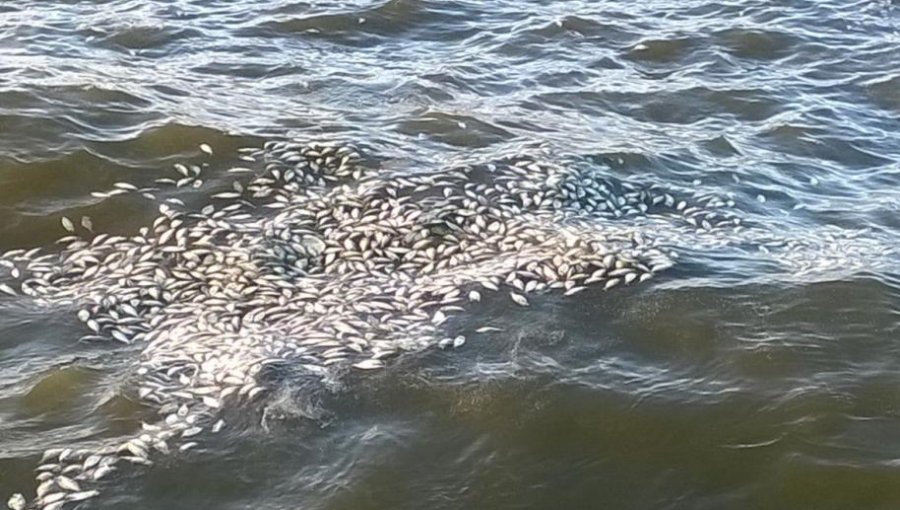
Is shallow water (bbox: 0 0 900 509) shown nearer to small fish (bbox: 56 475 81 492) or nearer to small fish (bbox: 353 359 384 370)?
small fish (bbox: 353 359 384 370)

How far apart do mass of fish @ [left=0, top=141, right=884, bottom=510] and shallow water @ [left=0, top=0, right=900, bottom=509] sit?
10.0 inches

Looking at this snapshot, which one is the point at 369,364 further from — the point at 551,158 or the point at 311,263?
the point at 551,158

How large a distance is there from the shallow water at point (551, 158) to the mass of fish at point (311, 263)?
0.26m

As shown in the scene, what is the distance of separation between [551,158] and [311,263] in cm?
421

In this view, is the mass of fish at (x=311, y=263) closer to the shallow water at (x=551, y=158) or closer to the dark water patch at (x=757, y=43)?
the shallow water at (x=551, y=158)

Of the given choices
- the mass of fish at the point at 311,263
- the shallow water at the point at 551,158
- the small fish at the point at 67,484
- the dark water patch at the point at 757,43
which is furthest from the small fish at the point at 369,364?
the dark water patch at the point at 757,43

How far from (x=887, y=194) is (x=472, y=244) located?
6077 mm

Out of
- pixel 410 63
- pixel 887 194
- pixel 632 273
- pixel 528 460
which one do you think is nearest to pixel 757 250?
pixel 632 273

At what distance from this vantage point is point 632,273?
490 inches

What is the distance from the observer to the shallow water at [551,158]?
30.4 ft

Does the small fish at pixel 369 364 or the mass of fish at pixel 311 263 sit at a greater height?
the mass of fish at pixel 311 263

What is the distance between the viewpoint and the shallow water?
364 inches

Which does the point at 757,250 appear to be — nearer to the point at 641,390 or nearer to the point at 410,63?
the point at 641,390

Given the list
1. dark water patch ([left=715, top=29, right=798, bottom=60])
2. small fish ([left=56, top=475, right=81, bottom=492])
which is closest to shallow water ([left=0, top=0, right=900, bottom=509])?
dark water patch ([left=715, top=29, right=798, bottom=60])
